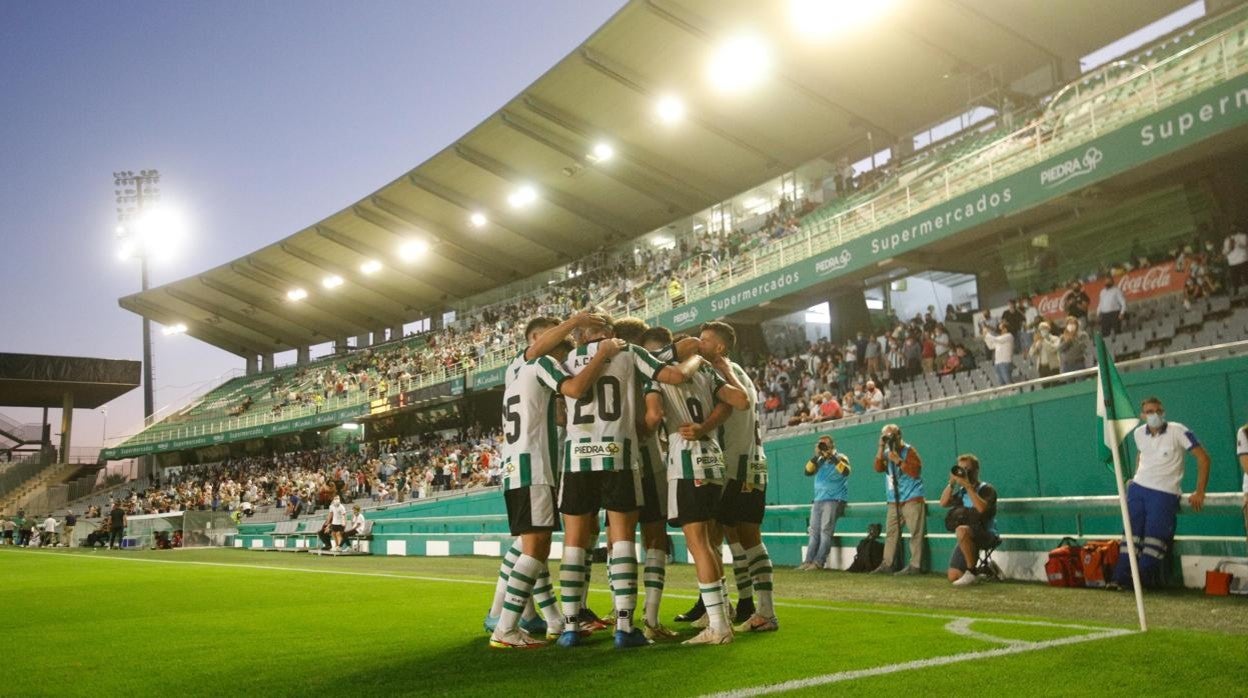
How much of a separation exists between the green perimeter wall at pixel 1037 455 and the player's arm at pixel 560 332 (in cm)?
675

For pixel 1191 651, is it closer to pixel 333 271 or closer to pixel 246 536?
pixel 246 536

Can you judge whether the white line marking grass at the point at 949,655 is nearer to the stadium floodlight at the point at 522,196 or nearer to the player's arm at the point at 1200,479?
the player's arm at the point at 1200,479

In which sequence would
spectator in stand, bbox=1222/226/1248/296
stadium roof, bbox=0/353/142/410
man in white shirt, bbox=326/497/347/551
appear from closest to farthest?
spectator in stand, bbox=1222/226/1248/296
man in white shirt, bbox=326/497/347/551
stadium roof, bbox=0/353/142/410

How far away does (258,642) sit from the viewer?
6.36 metres

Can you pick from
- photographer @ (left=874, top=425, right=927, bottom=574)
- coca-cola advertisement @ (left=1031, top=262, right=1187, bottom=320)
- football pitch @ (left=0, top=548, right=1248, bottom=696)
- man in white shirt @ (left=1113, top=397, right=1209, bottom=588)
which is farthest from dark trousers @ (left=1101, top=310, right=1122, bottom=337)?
football pitch @ (left=0, top=548, right=1248, bottom=696)

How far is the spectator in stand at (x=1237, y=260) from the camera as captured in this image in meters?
13.7

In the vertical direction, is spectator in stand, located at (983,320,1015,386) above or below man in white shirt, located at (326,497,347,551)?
above

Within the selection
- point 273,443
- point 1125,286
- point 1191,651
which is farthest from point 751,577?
point 273,443

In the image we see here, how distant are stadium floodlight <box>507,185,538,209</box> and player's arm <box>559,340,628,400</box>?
30.7 metres

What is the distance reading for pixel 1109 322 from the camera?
14594mm

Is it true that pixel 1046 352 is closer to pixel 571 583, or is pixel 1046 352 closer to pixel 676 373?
pixel 676 373

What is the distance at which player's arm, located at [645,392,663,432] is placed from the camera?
568 centimetres

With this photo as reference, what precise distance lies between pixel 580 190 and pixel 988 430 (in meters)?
25.2

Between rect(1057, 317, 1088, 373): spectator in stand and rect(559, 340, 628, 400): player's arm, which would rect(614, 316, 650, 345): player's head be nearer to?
rect(559, 340, 628, 400): player's arm
